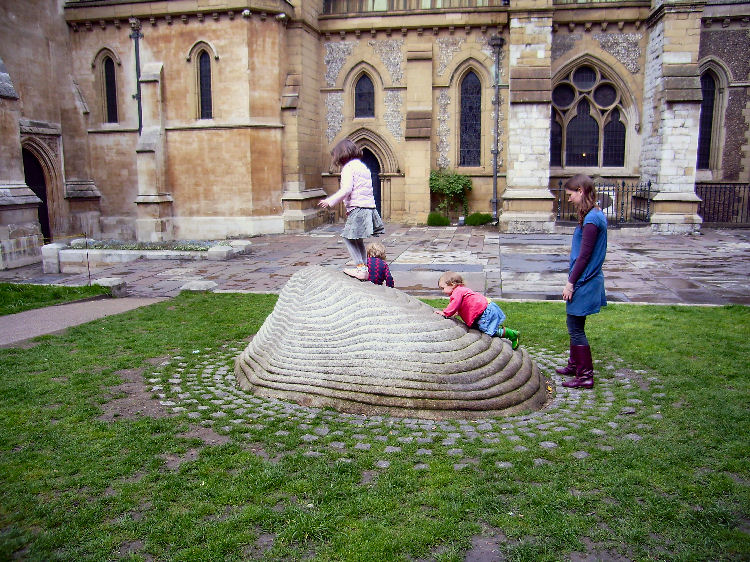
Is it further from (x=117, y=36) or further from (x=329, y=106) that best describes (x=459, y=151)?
(x=117, y=36)

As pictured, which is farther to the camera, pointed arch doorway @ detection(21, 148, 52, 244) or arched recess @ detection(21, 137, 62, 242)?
arched recess @ detection(21, 137, 62, 242)

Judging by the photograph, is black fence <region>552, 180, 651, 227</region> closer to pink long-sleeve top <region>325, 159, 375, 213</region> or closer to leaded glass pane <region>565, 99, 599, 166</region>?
leaded glass pane <region>565, 99, 599, 166</region>

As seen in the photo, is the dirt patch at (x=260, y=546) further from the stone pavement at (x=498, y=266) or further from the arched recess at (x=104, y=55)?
the arched recess at (x=104, y=55)

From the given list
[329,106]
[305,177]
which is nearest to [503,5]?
[329,106]

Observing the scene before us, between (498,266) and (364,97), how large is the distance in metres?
11.9

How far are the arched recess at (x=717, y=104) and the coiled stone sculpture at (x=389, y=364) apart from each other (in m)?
19.6

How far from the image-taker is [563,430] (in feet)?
15.7

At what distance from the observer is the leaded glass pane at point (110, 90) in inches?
841

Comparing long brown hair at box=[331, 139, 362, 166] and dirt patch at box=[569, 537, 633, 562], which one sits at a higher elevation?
long brown hair at box=[331, 139, 362, 166]

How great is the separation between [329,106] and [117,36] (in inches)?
285

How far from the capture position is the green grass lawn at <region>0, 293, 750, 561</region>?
10.8ft

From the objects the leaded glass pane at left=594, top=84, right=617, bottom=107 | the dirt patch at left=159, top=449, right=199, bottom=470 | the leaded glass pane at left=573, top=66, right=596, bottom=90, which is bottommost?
the dirt patch at left=159, top=449, right=199, bottom=470

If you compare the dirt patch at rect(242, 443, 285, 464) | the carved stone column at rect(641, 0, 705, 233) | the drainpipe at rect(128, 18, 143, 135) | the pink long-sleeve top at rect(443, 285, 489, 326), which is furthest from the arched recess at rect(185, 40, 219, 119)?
the dirt patch at rect(242, 443, 285, 464)

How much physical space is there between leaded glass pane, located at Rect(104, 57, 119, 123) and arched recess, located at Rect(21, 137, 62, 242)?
8.19ft
